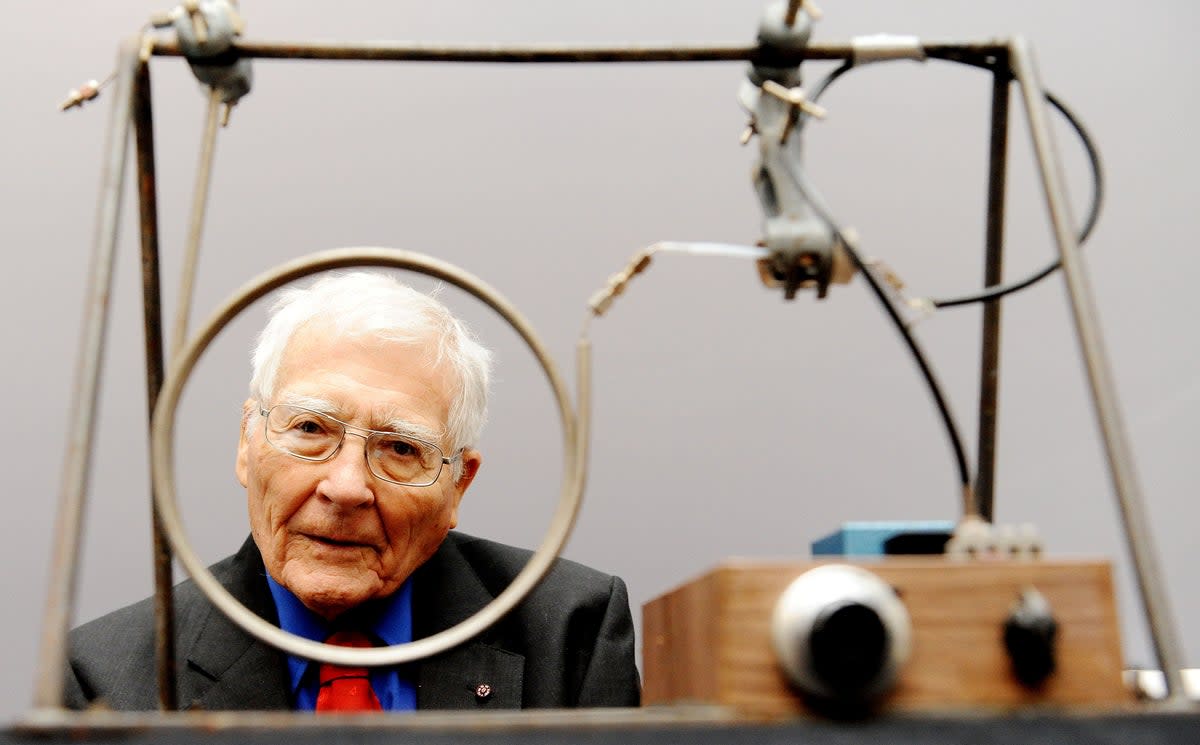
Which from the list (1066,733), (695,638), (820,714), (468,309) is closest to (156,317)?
(695,638)

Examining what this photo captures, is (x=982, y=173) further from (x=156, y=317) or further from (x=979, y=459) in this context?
(x=156, y=317)

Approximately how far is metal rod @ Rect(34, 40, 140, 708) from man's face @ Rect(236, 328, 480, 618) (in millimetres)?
686

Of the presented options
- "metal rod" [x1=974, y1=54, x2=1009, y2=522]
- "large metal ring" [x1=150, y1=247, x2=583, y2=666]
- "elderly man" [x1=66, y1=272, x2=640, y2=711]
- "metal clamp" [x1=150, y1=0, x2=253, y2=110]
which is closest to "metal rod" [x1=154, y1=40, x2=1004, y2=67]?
"metal clamp" [x1=150, y1=0, x2=253, y2=110]

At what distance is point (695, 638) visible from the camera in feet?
2.37

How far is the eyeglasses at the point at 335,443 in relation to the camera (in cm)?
141

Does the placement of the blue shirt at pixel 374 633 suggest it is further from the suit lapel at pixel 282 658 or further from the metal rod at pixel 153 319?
the metal rod at pixel 153 319

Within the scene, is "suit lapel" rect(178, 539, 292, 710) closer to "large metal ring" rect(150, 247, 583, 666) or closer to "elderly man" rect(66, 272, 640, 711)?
"elderly man" rect(66, 272, 640, 711)

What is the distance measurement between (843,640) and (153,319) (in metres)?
0.63

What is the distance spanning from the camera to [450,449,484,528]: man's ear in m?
1.59

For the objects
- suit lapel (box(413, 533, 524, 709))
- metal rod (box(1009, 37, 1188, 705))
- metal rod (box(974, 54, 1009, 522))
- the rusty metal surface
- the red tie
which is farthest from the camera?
suit lapel (box(413, 533, 524, 709))

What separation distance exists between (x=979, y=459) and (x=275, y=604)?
91 centimetres

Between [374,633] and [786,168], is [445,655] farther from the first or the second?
[786,168]

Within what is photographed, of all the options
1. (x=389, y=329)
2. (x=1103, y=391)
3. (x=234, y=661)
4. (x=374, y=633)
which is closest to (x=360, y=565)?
(x=374, y=633)

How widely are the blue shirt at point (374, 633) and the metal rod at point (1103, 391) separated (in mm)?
898
